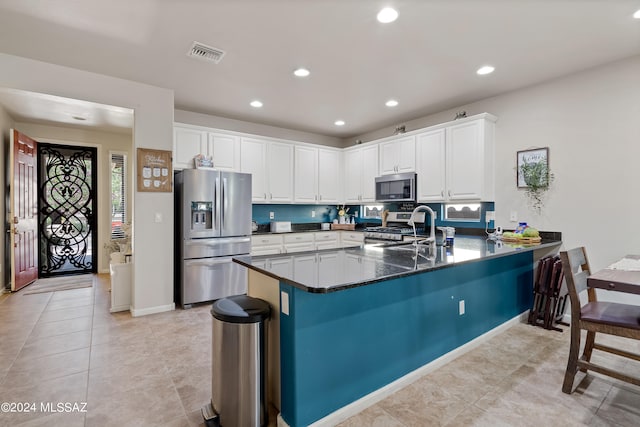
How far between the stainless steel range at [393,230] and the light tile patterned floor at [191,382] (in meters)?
1.77

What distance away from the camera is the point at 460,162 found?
13.1ft

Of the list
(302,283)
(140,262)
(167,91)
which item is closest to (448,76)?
(302,283)

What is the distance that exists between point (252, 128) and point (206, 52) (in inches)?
92.3

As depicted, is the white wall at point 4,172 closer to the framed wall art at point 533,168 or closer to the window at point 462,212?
the window at point 462,212

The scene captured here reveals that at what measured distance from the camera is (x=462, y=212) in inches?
169

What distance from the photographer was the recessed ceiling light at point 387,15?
2.22m

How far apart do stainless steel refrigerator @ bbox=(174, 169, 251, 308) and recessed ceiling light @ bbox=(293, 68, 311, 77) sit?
5.05 ft

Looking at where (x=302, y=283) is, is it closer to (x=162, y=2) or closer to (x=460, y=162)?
(x=162, y=2)

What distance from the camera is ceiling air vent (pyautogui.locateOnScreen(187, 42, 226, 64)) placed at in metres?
2.72

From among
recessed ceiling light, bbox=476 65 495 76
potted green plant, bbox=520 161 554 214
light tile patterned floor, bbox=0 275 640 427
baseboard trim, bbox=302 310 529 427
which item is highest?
recessed ceiling light, bbox=476 65 495 76

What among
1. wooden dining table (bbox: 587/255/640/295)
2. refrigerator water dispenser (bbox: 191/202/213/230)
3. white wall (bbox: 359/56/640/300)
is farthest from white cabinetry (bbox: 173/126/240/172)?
wooden dining table (bbox: 587/255/640/295)

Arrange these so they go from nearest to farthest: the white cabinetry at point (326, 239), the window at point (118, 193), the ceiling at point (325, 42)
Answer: the ceiling at point (325, 42), the white cabinetry at point (326, 239), the window at point (118, 193)

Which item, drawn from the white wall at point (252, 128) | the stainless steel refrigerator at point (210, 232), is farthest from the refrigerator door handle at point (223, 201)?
the white wall at point (252, 128)

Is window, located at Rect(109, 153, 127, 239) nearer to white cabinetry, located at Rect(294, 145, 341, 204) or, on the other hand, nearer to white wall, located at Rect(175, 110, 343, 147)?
white wall, located at Rect(175, 110, 343, 147)
